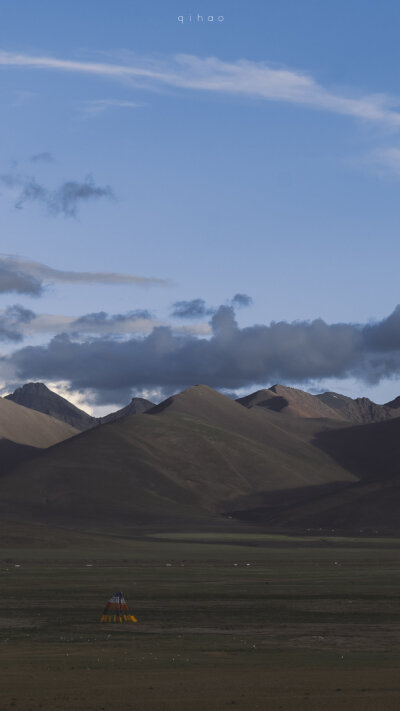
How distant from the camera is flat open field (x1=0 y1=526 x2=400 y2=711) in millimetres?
27359

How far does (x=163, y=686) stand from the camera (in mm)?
28828

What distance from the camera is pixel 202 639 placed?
39.6 metres

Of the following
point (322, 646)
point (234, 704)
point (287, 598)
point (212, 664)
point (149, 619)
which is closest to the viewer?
point (234, 704)

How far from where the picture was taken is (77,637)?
4016 centimetres

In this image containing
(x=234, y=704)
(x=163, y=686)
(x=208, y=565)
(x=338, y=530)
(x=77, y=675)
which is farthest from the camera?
(x=338, y=530)

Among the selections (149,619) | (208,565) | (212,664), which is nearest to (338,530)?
(208,565)

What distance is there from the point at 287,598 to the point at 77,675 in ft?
94.9

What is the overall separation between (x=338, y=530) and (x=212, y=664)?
168m

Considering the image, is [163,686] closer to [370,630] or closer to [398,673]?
[398,673]

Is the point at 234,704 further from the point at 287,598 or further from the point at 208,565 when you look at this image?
the point at 208,565

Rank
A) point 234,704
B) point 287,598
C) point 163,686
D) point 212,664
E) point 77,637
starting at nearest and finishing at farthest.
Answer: point 234,704 < point 163,686 < point 212,664 < point 77,637 < point 287,598

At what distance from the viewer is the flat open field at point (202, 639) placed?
27.4m

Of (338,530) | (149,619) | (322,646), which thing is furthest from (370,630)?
(338,530)

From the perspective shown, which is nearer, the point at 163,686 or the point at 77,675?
the point at 163,686
